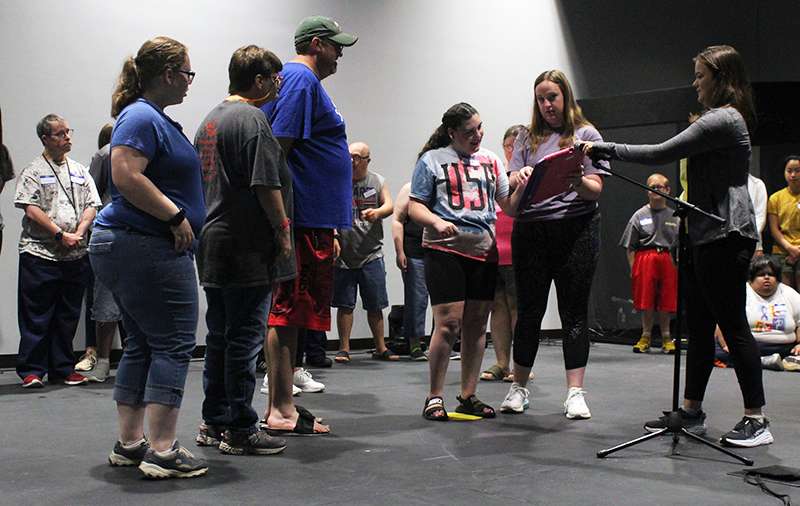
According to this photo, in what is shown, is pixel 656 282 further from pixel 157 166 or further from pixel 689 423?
pixel 157 166

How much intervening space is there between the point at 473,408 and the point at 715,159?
1.43 meters

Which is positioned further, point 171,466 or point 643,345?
point 643,345

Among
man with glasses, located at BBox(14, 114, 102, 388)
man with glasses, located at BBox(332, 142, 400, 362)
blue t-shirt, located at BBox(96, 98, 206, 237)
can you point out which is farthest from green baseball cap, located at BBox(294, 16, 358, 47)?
man with glasses, located at BBox(332, 142, 400, 362)

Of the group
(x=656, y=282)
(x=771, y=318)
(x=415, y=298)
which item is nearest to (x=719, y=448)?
(x=771, y=318)

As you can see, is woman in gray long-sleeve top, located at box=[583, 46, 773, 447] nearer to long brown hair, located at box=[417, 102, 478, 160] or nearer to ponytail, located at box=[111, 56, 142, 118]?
long brown hair, located at box=[417, 102, 478, 160]

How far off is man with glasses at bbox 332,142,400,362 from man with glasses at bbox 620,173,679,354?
202 centimetres

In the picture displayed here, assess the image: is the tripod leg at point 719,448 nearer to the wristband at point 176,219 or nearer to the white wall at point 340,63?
the wristband at point 176,219

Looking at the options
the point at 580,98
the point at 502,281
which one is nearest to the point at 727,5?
the point at 580,98

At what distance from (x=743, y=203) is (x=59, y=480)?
2463 mm

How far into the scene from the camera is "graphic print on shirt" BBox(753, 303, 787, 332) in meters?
6.23

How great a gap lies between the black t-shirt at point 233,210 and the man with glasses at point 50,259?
8.19ft

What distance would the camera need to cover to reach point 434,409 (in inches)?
160

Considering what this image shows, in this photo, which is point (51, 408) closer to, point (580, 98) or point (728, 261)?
Answer: point (728, 261)

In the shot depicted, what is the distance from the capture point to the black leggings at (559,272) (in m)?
4.06
